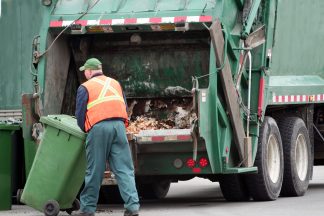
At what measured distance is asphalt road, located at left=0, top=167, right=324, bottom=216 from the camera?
11188 mm

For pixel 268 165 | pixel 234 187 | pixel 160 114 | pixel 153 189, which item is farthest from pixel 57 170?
pixel 153 189

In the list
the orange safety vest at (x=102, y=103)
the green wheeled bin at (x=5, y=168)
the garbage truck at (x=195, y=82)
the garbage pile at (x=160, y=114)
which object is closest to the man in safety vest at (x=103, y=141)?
the orange safety vest at (x=102, y=103)

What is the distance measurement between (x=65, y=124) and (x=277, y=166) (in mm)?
3340

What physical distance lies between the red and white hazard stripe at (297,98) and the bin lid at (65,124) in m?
3.02

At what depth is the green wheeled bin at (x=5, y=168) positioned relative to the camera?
1162 cm

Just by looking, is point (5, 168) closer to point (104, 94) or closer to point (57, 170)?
point (57, 170)

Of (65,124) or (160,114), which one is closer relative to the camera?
(65,124)

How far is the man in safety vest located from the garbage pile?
180 cm

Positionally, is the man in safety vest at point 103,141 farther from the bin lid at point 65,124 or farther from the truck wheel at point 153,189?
the truck wheel at point 153,189

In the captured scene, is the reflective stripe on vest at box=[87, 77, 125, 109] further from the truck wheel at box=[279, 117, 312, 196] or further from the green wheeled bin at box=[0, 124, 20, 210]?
the truck wheel at box=[279, 117, 312, 196]

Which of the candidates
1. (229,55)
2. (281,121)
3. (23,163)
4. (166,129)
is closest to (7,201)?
(23,163)

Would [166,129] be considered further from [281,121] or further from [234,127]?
[281,121]

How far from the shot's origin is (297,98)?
13445 millimetres

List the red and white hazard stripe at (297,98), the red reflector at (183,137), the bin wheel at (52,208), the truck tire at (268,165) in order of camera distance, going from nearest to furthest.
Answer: the bin wheel at (52,208) → the red reflector at (183,137) → the truck tire at (268,165) → the red and white hazard stripe at (297,98)
